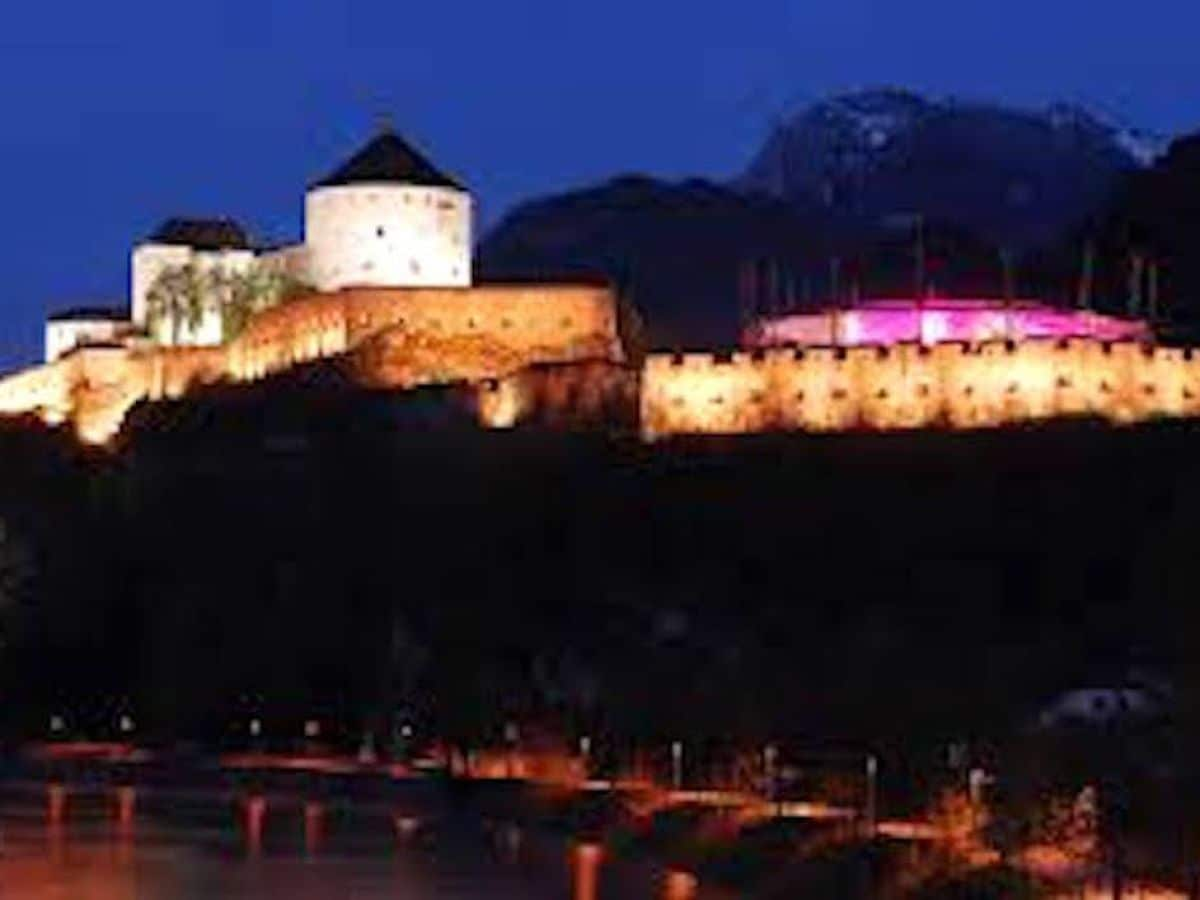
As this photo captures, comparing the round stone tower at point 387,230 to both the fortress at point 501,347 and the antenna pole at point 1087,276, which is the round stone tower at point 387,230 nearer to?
the fortress at point 501,347

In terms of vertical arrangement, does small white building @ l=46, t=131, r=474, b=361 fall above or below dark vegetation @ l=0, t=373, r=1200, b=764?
above

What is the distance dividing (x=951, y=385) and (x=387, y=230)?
1803 cm

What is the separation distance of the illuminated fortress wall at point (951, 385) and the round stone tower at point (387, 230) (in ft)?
45.9

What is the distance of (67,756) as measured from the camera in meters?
50.0

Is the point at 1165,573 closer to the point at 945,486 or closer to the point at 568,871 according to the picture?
the point at 945,486

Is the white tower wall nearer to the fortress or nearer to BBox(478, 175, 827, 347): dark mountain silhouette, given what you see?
the fortress

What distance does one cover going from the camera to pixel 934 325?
54531 mm

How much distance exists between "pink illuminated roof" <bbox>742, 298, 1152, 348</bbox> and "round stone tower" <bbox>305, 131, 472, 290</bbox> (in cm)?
929

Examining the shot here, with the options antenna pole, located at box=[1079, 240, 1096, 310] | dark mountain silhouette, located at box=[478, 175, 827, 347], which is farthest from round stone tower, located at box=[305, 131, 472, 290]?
dark mountain silhouette, located at box=[478, 175, 827, 347]

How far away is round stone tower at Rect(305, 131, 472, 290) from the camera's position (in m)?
64.0

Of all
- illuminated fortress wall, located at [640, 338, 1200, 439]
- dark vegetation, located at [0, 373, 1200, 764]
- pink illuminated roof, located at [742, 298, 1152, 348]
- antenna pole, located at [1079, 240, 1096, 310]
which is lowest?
dark vegetation, located at [0, 373, 1200, 764]

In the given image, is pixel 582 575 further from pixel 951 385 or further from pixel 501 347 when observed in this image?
pixel 501 347

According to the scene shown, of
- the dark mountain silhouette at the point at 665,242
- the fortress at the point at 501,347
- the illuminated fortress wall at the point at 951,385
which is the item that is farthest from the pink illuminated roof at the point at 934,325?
the dark mountain silhouette at the point at 665,242

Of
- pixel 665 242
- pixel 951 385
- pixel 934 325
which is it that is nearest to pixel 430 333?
pixel 934 325
